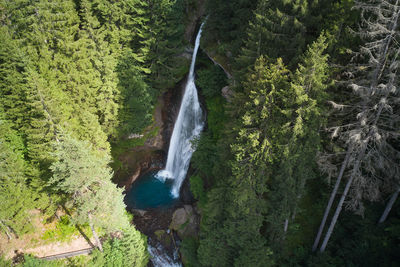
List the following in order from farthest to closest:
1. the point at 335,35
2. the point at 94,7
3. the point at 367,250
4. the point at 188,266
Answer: the point at 94,7 → the point at 188,266 → the point at 367,250 → the point at 335,35

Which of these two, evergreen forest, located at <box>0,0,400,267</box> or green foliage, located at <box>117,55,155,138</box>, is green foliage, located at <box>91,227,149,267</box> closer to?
evergreen forest, located at <box>0,0,400,267</box>

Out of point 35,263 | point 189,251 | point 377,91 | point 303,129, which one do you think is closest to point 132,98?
point 35,263

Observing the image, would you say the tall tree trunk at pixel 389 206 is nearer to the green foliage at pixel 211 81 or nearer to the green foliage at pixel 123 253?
the green foliage at pixel 211 81

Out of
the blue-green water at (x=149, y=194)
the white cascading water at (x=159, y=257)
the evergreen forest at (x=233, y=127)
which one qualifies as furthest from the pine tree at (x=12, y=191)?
the white cascading water at (x=159, y=257)

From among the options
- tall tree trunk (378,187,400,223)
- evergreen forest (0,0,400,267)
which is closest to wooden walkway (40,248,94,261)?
evergreen forest (0,0,400,267)

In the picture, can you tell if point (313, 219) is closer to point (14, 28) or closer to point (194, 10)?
point (194, 10)

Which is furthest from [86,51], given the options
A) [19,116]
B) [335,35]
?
[335,35]

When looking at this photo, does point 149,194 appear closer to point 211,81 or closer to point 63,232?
point 63,232
